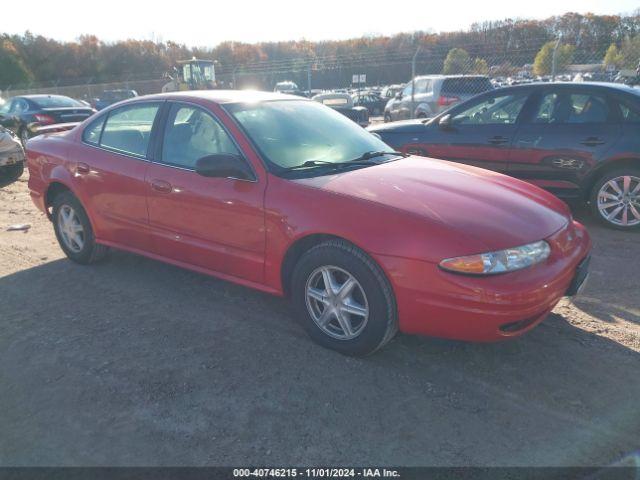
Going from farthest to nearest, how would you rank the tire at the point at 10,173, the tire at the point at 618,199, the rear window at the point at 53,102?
the rear window at the point at 53,102 → the tire at the point at 10,173 → the tire at the point at 618,199

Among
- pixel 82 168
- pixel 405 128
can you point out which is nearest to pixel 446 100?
pixel 405 128

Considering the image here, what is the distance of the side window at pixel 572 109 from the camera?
5828 mm

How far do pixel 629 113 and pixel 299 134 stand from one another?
402cm

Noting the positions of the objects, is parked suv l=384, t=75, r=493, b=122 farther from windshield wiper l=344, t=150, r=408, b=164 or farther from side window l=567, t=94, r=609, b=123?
windshield wiper l=344, t=150, r=408, b=164

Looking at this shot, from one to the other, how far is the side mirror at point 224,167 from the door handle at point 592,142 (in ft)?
13.7

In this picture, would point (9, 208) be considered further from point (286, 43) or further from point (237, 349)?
point (286, 43)

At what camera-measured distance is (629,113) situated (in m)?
5.66

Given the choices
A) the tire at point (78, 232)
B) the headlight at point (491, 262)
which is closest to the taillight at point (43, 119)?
the tire at point (78, 232)

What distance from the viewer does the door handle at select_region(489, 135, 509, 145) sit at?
6278 mm

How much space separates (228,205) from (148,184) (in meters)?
0.88

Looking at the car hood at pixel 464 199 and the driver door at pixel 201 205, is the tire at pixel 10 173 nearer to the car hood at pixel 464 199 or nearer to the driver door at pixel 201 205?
the driver door at pixel 201 205

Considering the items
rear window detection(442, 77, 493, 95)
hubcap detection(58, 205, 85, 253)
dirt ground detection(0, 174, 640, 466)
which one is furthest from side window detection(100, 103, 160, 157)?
rear window detection(442, 77, 493, 95)

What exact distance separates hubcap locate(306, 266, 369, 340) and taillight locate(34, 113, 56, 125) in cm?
1198

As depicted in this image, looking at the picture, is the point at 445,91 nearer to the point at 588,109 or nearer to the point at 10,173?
the point at 588,109
